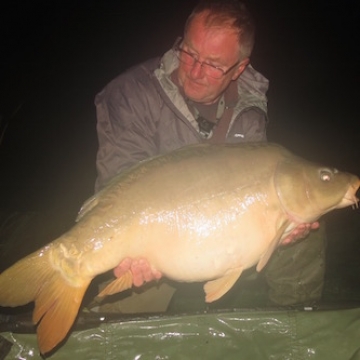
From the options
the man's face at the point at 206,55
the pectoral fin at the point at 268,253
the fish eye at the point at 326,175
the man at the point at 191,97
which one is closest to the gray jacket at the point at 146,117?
the man at the point at 191,97

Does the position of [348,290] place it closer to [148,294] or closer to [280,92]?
[148,294]

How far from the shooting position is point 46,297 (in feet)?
5.32

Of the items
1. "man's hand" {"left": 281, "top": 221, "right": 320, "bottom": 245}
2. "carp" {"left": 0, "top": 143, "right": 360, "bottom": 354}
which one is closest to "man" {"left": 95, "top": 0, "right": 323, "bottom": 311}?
"carp" {"left": 0, "top": 143, "right": 360, "bottom": 354}

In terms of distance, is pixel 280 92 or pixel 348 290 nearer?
pixel 348 290

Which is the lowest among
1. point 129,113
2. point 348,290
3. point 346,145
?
point 346,145

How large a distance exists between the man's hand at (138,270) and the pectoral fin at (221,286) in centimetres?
22

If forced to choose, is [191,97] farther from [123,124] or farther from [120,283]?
[120,283]

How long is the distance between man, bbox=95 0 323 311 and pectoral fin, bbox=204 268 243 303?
0.79 metres

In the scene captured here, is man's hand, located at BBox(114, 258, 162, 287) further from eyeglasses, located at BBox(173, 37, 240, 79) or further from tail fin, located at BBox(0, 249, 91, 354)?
eyeglasses, located at BBox(173, 37, 240, 79)

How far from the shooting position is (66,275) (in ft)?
5.37

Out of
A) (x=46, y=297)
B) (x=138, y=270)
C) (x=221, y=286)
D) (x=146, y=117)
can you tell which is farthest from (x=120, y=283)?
(x=146, y=117)

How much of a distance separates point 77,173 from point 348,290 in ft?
13.5

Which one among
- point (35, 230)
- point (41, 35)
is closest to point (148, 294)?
point (35, 230)

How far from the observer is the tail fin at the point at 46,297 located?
5.21 ft
